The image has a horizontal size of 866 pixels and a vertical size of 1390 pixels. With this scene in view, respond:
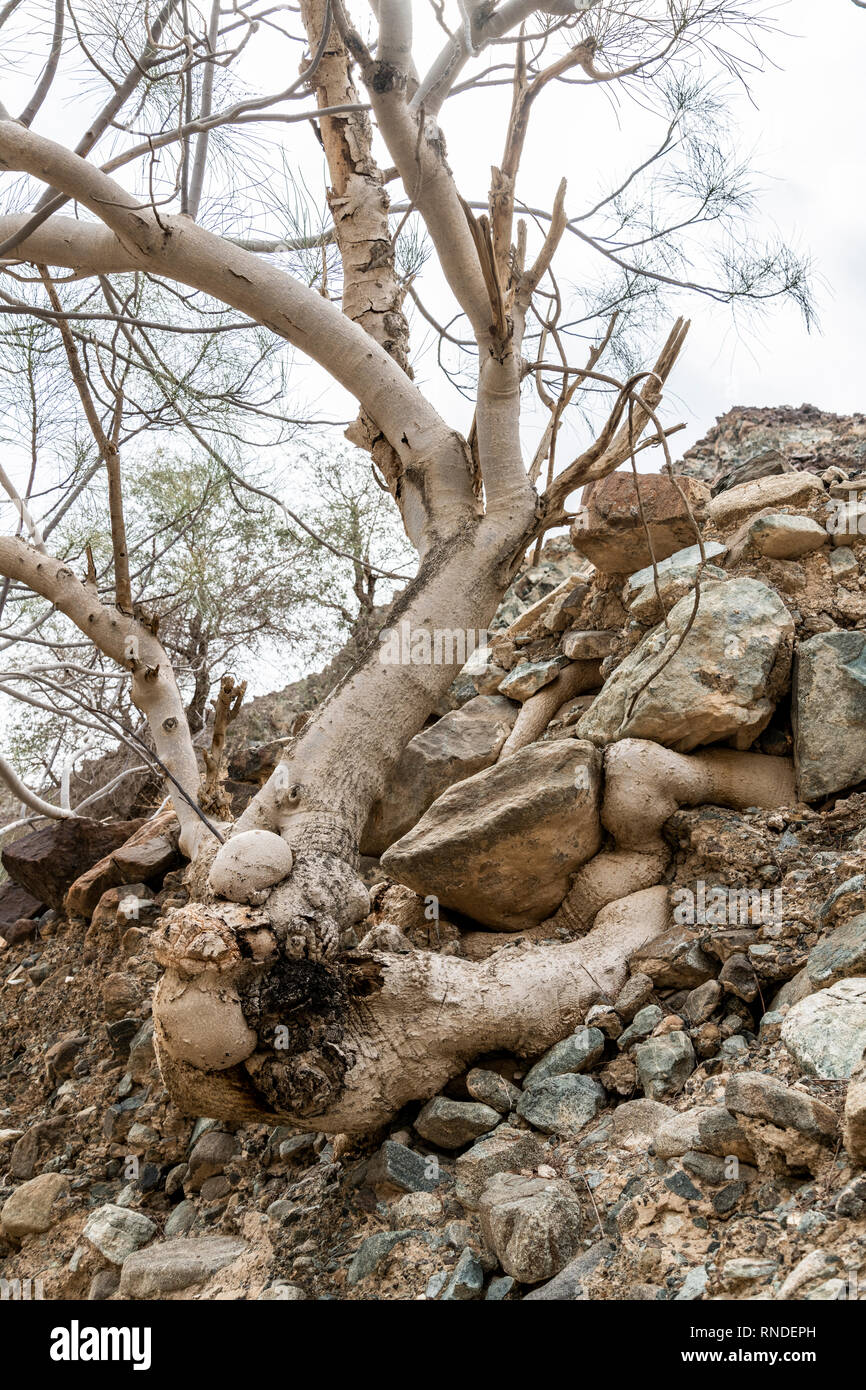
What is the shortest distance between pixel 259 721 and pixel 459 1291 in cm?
444

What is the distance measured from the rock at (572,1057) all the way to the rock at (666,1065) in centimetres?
13

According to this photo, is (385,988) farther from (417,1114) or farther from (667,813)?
(667,813)

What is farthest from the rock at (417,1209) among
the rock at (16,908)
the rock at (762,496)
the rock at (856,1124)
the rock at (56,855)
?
the rock at (16,908)

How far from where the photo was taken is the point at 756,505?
11.4ft

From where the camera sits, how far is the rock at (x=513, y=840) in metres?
2.79

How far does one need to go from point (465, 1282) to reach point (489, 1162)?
28 centimetres

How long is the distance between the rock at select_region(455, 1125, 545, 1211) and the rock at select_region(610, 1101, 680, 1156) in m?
0.18

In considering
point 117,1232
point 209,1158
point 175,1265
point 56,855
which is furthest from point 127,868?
point 175,1265

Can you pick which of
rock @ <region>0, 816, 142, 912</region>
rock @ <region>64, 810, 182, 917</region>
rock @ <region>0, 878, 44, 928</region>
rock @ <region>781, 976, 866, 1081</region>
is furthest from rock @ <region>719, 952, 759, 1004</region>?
rock @ <region>0, 878, 44, 928</region>

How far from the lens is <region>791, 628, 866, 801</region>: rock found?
2.70 meters

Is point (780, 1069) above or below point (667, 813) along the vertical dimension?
below

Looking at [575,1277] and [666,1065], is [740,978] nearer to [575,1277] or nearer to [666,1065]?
[666,1065]

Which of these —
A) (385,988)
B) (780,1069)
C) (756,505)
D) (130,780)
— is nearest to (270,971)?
(385,988)

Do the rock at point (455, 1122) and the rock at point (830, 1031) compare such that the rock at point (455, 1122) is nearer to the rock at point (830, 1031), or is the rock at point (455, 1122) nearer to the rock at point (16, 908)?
the rock at point (830, 1031)
